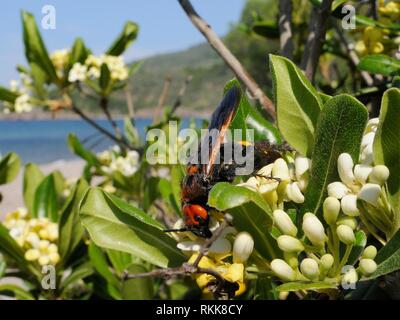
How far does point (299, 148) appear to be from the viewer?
94 centimetres

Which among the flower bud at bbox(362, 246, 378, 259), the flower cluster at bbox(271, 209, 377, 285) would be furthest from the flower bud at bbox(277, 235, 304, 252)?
the flower bud at bbox(362, 246, 378, 259)

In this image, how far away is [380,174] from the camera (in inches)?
31.1

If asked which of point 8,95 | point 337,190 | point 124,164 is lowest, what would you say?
point 124,164

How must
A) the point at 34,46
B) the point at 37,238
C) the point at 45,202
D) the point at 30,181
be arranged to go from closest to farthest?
the point at 37,238 < the point at 45,202 < the point at 30,181 < the point at 34,46

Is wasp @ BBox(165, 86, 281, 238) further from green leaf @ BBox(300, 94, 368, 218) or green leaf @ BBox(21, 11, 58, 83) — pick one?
green leaf @ BBox(21, 11, 58, 83)

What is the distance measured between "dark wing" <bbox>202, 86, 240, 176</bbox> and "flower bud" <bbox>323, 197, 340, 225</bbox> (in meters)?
0.20

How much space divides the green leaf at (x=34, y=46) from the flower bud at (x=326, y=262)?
182cm

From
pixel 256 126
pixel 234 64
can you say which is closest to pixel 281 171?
pixel 256 126

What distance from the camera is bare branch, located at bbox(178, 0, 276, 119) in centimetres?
134

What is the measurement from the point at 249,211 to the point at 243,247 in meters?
0.05

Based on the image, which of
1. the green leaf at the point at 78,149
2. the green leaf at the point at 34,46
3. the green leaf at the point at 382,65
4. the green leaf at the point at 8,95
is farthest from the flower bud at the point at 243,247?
the green leaf at the point at 8,95

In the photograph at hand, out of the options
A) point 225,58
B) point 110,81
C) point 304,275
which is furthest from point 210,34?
point 110,81

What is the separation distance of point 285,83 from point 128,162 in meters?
1.90

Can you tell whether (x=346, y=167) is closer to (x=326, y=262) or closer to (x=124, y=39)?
(x=326, y=262)
